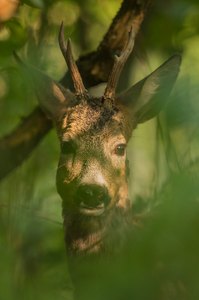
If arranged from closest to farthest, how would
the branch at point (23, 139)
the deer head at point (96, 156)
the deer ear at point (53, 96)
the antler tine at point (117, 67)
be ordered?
1. the deer head at point (96, 156)
2. the antler tine at point (117, 67)
3. the deer ear at point (53, 96)
4. the branch at point (23, 139)

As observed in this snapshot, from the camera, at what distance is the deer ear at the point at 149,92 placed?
183 inches

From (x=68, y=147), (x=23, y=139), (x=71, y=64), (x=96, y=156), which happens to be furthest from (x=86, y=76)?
(x=96, y=156)

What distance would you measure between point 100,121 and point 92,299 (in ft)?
9.58

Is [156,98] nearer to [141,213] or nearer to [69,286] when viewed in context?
[141,213]

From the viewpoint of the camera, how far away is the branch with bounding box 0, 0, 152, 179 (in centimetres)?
519

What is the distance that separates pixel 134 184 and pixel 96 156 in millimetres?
Result: 3142

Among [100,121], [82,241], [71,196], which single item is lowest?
[82,241]

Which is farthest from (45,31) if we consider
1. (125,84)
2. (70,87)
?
(125,84)

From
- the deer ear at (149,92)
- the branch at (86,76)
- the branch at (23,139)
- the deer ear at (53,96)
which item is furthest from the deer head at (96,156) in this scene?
the branch at (23,139)

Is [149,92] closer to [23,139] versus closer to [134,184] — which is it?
[23,139]

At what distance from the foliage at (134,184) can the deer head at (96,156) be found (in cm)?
16

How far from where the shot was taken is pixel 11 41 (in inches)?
139

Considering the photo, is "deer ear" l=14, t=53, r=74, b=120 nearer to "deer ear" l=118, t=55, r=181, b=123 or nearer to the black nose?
"deer ear" l=118, t=55, r=181, b=123

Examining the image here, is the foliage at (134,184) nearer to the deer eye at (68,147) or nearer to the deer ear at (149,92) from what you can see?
the deer ear at (149,92)
